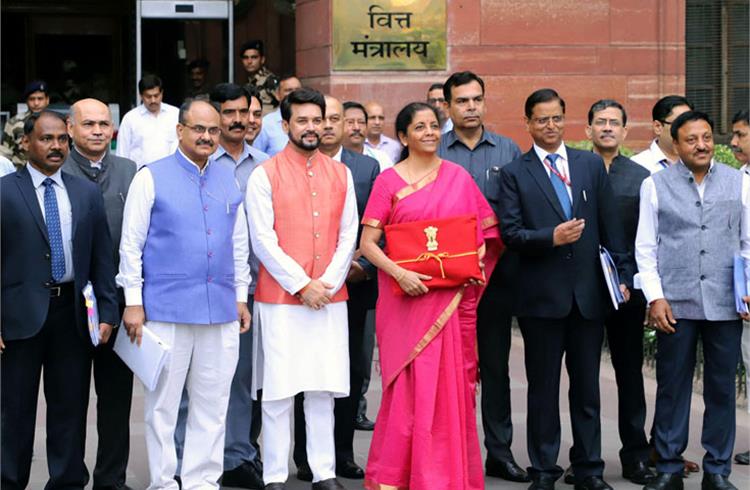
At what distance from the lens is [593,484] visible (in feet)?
24.3

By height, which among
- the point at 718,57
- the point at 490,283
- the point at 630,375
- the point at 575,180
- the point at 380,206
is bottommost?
the point at 630,375

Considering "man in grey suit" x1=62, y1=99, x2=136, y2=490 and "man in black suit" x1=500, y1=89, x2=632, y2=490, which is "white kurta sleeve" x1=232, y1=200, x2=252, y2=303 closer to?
"man in grey suit" x1=62, y1=99, x2=136, y2=490

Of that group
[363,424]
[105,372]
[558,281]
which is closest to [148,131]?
[363,424]

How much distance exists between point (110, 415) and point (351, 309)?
1.47 m

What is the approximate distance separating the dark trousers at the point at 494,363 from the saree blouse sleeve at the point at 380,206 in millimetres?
1031

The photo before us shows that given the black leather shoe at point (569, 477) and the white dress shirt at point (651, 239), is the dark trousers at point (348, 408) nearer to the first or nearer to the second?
the black leather shoe at point (569, 477)

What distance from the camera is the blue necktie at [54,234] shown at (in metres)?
6.91

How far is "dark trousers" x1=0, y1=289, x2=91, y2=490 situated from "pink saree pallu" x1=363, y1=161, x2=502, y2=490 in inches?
58.1

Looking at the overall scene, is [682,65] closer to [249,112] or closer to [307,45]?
[307,45]

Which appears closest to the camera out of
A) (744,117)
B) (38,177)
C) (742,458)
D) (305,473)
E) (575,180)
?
(38,177)

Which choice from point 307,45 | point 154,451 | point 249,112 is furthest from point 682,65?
point 154,451

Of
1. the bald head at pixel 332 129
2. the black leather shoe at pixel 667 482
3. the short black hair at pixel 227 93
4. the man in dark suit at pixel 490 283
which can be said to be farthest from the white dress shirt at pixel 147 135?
the black leather shoe at pixel 667 482

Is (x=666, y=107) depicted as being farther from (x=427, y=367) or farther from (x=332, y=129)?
(x=427, y=367)

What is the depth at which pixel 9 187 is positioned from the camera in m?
6.89
